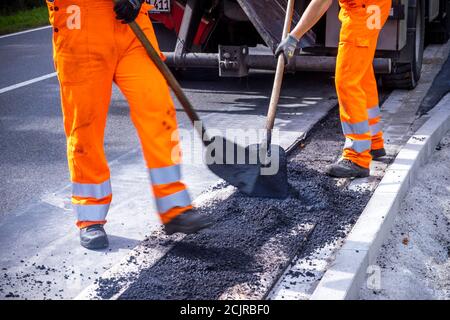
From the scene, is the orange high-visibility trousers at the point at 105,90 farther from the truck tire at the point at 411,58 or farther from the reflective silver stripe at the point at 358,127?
the truck tire at the point at 411,58

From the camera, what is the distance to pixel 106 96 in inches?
165

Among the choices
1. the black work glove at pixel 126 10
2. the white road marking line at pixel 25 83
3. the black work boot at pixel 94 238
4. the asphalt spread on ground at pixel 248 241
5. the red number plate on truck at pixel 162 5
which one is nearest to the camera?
the asphalt spread on ground at pixel 248 241

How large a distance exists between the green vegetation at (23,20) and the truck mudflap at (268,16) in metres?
7.51

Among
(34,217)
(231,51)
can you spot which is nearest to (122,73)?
(34,217)

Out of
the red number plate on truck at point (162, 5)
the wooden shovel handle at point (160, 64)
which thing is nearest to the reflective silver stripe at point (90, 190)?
the wooden shovel handle at point (160, 64)

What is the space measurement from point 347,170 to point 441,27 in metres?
5.80

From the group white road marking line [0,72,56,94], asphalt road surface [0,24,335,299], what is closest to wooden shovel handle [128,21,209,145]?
asphalt road surface [0,24,335,299]

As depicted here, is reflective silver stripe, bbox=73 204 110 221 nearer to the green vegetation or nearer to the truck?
the truck

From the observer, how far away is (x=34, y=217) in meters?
4.71

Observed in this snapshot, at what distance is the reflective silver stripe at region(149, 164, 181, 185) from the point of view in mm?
4062

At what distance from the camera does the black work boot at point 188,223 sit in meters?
4.11
